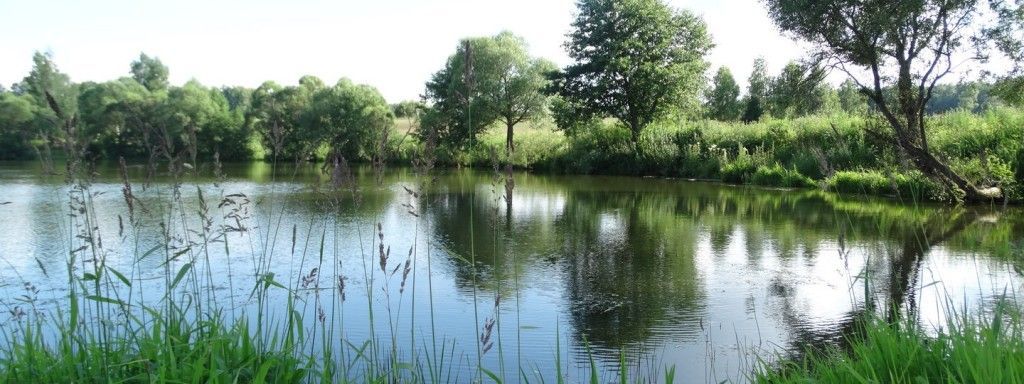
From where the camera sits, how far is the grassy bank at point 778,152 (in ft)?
47.2

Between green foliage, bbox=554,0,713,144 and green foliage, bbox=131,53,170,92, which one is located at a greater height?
green foliage, bbox=131,53,170,92

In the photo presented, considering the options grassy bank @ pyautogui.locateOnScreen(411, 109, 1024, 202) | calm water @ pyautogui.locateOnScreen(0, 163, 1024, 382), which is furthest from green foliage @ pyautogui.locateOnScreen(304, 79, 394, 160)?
calm water @ pyautogui.locateOnScreen(0, 163, 1024, 382)

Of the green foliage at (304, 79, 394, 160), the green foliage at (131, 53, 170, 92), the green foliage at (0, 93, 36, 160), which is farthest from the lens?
the green foliage at (131, 53, 170, 92)

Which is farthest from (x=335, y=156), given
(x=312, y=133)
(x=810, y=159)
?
(x=312, y=133)

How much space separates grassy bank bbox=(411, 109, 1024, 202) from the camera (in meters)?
14.4

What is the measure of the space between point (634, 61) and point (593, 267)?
70.8ft

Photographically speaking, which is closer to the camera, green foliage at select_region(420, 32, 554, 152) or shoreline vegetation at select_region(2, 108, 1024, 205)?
shoreline vegetation at select_region(2, 108, 1024, 205)

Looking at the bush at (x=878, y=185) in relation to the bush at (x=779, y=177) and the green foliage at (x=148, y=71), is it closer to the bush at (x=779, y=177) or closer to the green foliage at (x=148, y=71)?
the bush at (x=779, y=177)

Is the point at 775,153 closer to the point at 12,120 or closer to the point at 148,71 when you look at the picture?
the point at 12,120

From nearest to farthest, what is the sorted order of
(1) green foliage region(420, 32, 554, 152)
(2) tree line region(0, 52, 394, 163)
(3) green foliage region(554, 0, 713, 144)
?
(3) green foliage region(554, 0, 713, 144), (1) green foliage region(420, 32, 554, 152), (2) tree line region(0, 52, 394, 163)

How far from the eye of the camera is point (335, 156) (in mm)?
3176

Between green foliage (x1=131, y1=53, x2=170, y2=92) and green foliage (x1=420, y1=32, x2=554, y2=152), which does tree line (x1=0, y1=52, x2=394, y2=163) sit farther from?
green foliage (x1=131, y1=53, x2=170, y2=92)

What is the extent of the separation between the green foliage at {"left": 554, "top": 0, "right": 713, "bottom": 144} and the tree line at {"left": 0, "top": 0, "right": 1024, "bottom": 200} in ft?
0.18

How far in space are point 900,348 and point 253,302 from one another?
4588 millimetres
